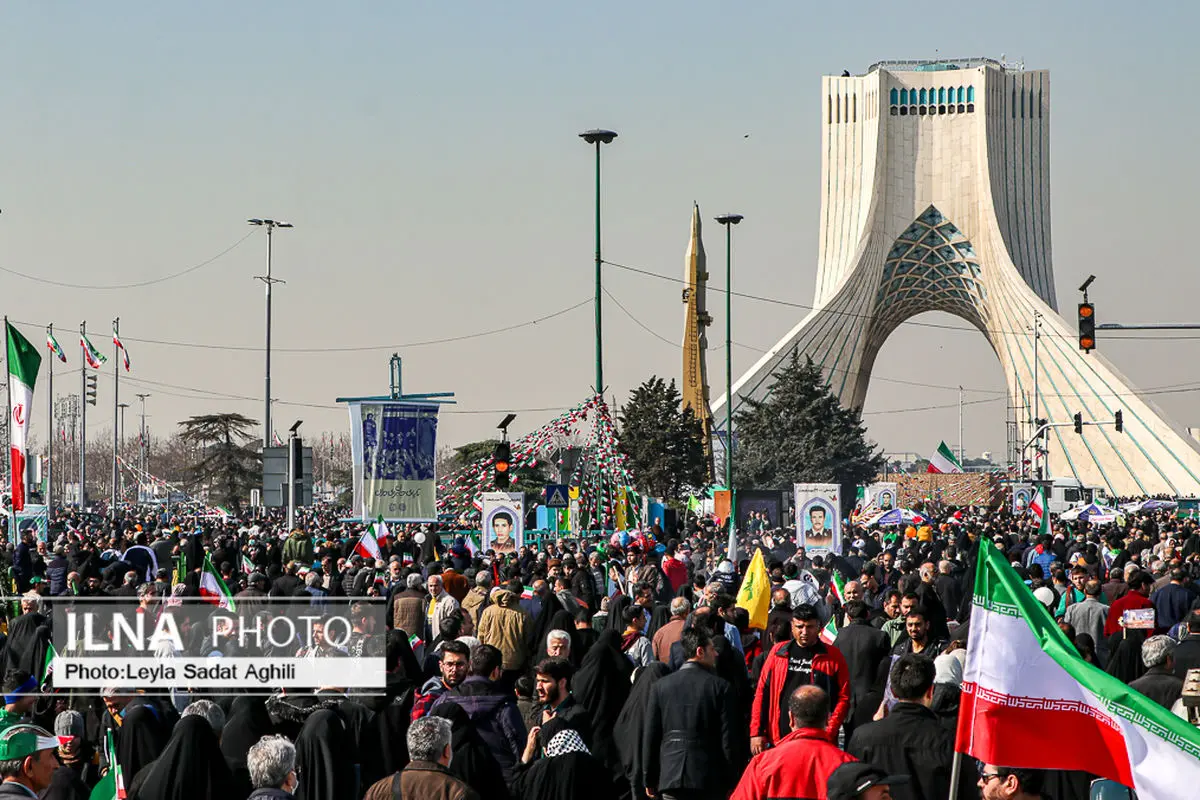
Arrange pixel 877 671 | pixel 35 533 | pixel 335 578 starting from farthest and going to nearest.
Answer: pixel 35 533 → pixel 335 578 → pixel 877 671

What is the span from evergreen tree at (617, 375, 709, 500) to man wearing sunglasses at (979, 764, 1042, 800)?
4168cm

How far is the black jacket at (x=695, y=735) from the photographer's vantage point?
775cm

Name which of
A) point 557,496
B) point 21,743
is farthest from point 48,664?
point 557,496

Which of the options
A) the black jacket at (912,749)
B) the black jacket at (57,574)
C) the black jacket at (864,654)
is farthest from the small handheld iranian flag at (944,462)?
the black jacket at (912,749)

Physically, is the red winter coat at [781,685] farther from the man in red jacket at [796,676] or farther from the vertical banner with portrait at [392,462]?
the vertical banner with portrait at [392,462]

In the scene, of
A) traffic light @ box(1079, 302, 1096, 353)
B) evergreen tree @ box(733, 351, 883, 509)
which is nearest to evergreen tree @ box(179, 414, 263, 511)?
evergreen tree @ box(733, 351, 883, 509)

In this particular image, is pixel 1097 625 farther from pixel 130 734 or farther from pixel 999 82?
pixel 999 82

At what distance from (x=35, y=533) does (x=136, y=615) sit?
1562cm

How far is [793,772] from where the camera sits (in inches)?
229

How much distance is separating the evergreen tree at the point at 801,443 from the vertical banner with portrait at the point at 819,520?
36849 mm

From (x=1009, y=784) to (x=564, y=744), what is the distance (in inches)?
81.9

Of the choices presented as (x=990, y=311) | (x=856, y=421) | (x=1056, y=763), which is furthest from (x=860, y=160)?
(x=1056, y=763)

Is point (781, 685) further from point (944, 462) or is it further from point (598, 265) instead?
point (944, 462)

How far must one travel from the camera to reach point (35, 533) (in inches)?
1020
